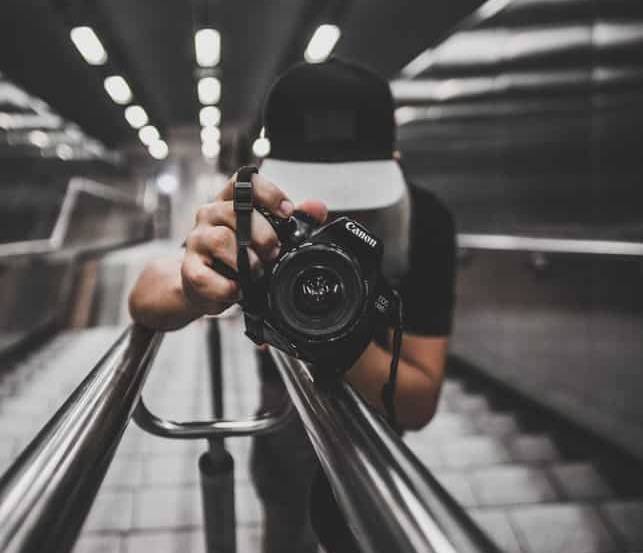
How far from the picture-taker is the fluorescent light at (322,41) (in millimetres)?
6949

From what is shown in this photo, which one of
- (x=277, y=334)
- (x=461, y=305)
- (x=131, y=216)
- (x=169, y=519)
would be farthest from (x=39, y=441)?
(x=131, y=216)

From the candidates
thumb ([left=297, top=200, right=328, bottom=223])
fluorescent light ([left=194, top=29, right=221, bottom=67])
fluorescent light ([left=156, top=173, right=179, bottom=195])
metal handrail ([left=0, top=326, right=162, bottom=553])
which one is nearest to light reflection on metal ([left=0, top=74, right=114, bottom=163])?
fluorescent light ([left=194, top=29, right=221, bottom=67])

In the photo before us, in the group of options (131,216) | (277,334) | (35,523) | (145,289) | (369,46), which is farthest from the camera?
(131,216)

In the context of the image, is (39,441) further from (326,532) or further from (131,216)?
(131,216)

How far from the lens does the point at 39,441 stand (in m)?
0.45

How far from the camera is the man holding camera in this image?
0.76m

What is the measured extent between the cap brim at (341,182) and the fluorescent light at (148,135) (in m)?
15.8

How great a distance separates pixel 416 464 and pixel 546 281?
301 cm

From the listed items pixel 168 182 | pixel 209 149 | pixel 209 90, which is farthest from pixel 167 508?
pixel 209 149

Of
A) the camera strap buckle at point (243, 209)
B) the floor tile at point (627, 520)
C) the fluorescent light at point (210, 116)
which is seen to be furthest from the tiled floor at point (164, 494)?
the fluorescent light at point (210, 116)

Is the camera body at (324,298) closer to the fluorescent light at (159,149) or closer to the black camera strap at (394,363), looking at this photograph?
the black camera strap at (394,363)

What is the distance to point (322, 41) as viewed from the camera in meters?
7.43

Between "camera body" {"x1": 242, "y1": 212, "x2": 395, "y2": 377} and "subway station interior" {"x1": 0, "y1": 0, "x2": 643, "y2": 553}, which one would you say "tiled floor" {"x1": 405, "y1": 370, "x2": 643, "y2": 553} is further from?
"camera body" {"x1": 242, "y1": 212, "x2": 395, "y2": 377}

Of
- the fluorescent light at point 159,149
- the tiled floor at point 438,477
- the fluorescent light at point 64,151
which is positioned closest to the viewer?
the tiled floor at point 438,477
